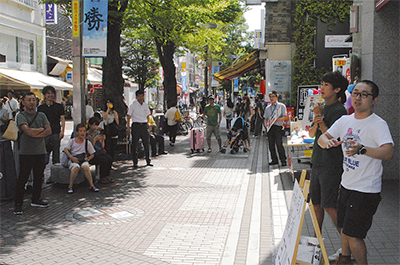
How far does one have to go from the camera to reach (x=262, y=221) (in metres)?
6.55

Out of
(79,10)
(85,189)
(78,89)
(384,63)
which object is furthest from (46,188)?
(384,63)

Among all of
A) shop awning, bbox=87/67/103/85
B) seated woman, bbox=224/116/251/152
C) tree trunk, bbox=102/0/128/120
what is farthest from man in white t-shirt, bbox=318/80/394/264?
shop awning, bbox=87/67/103/85

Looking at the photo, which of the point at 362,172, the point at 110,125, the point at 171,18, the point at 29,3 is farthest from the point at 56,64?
the point at 362,172

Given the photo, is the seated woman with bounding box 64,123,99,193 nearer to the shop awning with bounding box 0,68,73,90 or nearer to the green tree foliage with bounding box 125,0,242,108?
the green tree foliage with bounding box 125,0,242,108

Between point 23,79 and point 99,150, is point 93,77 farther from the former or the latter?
point 99,150

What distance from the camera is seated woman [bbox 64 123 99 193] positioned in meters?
8.34

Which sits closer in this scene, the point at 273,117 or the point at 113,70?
the point at 273,117

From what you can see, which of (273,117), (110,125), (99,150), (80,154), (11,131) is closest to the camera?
(11,131)

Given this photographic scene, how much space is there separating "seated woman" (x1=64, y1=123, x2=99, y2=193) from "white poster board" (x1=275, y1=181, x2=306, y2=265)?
17.6 feet

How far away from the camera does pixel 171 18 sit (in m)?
13.6

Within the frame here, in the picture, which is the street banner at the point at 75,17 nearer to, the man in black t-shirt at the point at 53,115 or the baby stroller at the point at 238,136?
the man in black t-shirt at the point at 53,115

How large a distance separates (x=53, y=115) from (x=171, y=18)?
19.3ft

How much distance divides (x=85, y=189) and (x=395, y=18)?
7233 millimetres

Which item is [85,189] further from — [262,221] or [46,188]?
[262,221]
